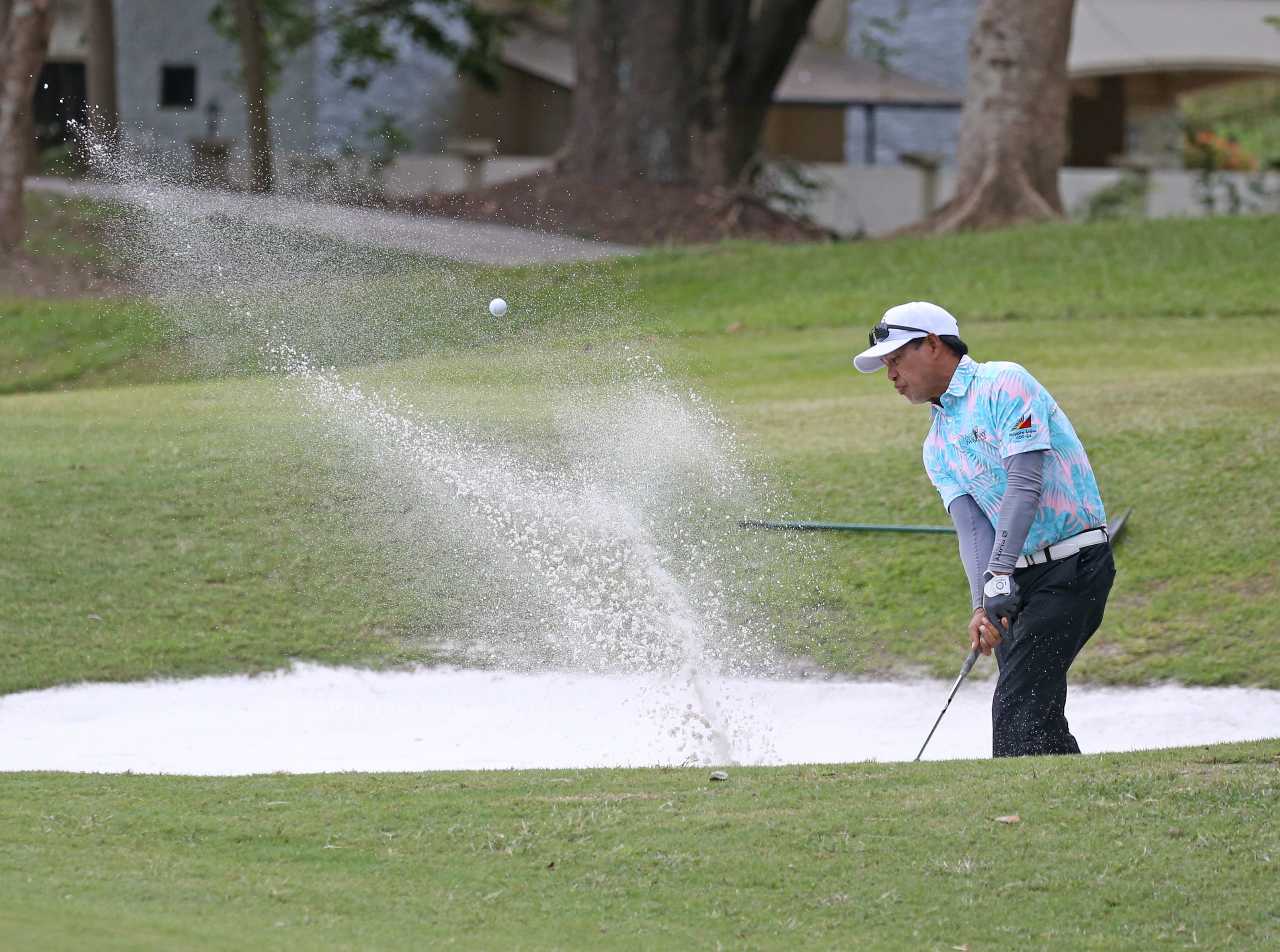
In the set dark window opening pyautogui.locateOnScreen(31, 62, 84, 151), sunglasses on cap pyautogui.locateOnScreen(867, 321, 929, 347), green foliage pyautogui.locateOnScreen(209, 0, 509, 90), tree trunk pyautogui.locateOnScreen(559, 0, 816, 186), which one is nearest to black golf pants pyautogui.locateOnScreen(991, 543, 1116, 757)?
sunglasses on cap pyautogui.locateOnScreen(867, 321, 929, 347)

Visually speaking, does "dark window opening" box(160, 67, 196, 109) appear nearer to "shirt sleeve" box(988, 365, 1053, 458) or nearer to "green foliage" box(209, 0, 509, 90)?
"green foliage" box(209, 0, 509, 90)

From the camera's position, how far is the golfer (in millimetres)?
4293

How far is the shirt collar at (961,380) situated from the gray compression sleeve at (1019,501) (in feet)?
0.84

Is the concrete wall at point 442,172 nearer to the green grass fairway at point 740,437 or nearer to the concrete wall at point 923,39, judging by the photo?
the concrete wall at point 923,39

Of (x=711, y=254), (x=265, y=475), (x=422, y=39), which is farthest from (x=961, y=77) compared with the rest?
(x=265, y=475)

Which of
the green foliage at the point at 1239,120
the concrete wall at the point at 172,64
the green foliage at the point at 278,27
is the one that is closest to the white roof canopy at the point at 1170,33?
the green foliage at the point at 1239,120

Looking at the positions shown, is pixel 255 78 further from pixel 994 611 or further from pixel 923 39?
pixel 994 611

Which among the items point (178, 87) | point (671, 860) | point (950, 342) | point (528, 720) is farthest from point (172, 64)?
point (671, 860)

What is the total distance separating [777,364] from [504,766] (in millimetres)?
6205

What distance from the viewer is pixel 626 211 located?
57.8 ft

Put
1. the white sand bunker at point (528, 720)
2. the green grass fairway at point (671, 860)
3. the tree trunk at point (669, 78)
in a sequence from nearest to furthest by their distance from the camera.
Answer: the green grass fairway at point (671, 860), the white sand bunker at point (528, 720), the tree trunk at point (669, 78)

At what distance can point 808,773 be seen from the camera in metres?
4.46

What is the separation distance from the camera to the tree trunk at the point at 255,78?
1850cm

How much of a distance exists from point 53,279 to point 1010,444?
12.1 metres
